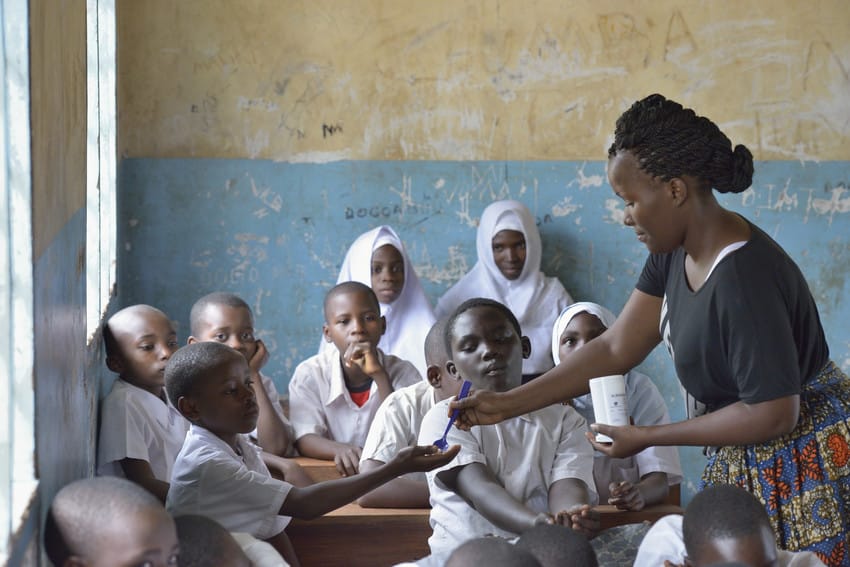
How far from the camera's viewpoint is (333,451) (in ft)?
13.4

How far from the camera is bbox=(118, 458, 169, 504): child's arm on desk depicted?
2.99 meters

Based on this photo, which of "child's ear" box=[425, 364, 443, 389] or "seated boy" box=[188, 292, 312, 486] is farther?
"seated boy" box=[188, 292, 312, 486]

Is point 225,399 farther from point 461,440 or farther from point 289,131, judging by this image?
point 289,131

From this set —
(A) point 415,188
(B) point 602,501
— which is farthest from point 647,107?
(A) point 415,188

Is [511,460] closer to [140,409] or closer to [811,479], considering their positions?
[811,479]

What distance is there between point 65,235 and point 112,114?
9.46ft

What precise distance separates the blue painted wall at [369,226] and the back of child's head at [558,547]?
13.3 ft

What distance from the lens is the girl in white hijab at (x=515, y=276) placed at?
5898 millimetres

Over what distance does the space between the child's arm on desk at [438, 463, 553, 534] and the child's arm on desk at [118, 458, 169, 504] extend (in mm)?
813

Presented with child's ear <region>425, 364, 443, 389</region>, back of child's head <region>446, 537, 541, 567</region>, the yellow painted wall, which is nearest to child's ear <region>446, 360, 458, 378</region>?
child's ear <region>425, 364, 443, 389</region>

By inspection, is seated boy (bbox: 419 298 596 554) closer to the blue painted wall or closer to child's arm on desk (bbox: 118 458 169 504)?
child's arm on desk (bbox: 118 458 169 504)

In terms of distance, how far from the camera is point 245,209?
598cm

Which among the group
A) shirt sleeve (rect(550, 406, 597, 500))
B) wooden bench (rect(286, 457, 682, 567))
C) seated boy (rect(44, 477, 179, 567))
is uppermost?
seated boy (rect(44, 477, 179, 567))

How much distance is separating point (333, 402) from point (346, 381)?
0.11 m
